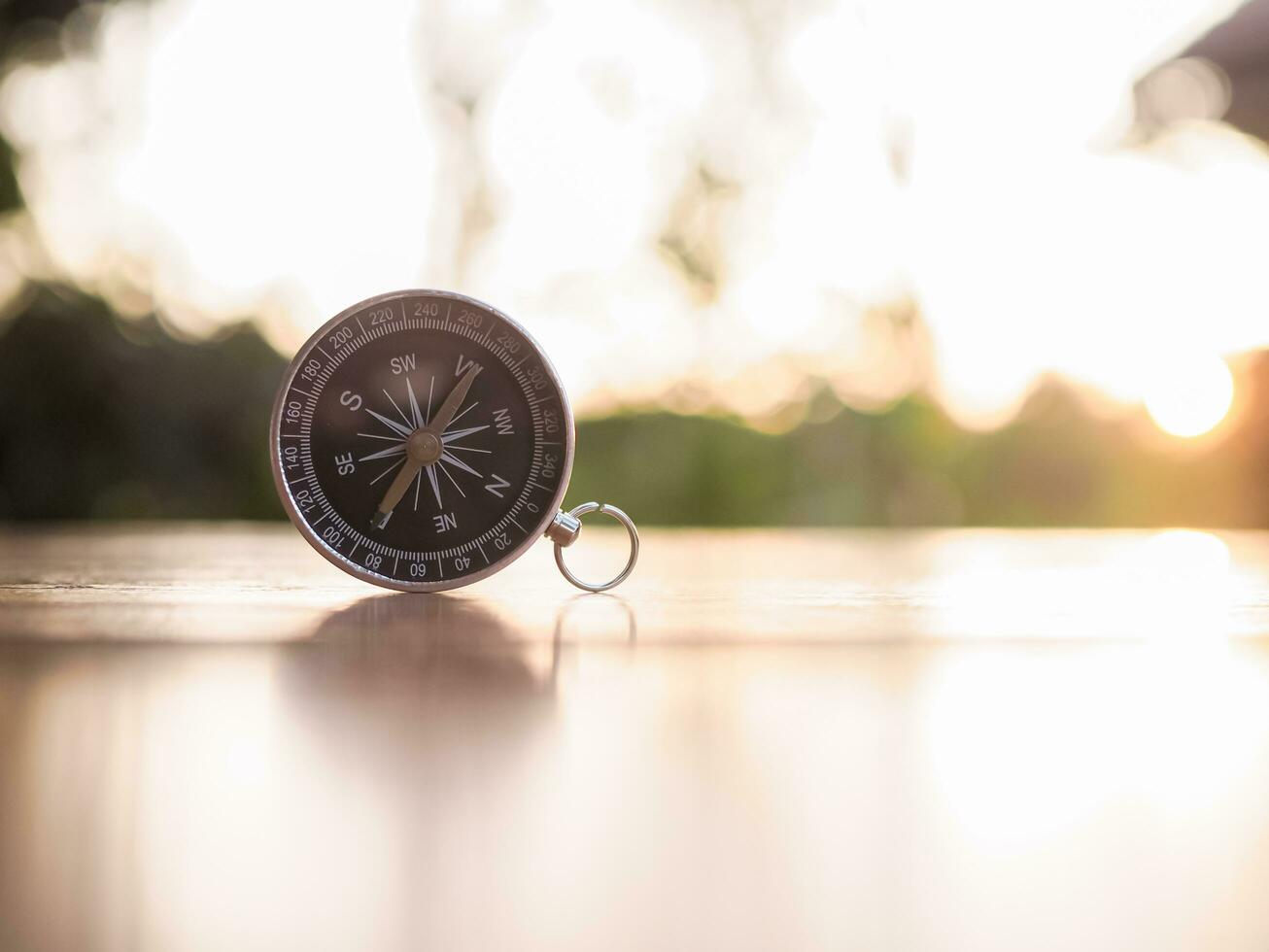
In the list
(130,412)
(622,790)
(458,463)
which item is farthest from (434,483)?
(130,412)

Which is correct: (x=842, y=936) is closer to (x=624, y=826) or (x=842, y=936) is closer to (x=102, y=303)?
(x=624, y=826)

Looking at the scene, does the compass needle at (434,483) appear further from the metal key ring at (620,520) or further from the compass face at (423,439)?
the metal key ring at (620,520)

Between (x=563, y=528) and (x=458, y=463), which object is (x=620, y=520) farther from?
(x=458, y=463)

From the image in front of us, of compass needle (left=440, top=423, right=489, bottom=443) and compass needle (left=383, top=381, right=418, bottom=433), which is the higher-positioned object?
compass needle (left=383, top=381, right=418, bottom=433)

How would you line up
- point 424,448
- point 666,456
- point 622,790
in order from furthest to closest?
point 666,456 → point 424,448 → point 622,790

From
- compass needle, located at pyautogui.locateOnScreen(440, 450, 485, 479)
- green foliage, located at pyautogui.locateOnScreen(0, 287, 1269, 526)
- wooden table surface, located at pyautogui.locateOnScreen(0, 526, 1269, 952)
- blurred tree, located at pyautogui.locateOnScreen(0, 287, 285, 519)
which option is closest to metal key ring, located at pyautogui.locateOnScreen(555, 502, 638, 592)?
compass needle, located at pyautogui.locateOnScreen(440, 450, 485, 479)

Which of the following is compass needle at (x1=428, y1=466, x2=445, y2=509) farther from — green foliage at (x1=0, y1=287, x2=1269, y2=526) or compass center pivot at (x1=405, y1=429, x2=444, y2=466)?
green foliage at (x1=0, y1=287, x2=1269, y2=526)
